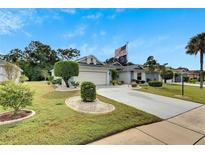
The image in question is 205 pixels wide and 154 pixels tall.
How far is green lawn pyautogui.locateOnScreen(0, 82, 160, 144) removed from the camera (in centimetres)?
376

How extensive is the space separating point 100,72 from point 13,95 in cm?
1435

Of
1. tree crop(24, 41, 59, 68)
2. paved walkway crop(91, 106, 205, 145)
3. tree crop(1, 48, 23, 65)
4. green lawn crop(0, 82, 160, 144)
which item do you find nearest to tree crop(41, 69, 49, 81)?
tree crop(24, 41, 59, 68)

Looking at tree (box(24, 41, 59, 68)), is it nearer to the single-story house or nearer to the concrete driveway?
the single-story house

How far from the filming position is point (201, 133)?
15.3 feet

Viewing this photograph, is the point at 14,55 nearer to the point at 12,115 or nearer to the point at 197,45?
the point at 12,115

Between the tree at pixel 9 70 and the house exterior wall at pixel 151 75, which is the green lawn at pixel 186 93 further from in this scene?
the tree at pixel 9 70

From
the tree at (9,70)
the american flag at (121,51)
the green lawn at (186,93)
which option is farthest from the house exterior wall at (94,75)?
the tree at (9,70)

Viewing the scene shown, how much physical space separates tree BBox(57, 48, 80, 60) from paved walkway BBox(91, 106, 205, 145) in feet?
112

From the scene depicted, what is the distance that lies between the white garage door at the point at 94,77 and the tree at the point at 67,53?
20.5 m
